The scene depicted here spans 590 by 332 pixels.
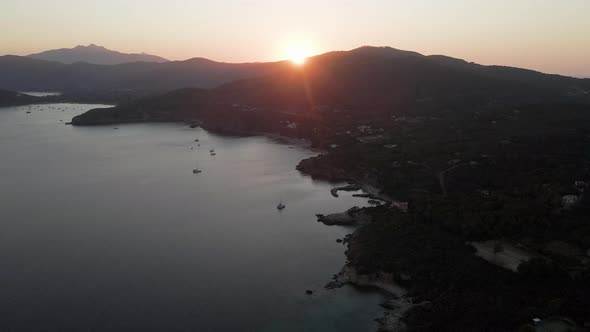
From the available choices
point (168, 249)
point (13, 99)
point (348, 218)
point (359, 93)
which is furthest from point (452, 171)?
point (13, 99)

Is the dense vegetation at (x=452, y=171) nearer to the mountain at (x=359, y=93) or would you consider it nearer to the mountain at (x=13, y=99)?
the mountain at (x=359, y=93)

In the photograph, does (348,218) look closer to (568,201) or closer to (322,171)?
(568,201)

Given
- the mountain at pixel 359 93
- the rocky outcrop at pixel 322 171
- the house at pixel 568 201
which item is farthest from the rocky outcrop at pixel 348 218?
the mountain at pixel 359 93

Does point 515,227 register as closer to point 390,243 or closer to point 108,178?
point 390,243

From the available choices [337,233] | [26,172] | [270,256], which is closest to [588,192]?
[337,233]

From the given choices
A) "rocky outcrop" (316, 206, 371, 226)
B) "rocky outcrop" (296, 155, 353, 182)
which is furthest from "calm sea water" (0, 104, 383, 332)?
"rocky outcrop" (296, 155, 353, 182)
